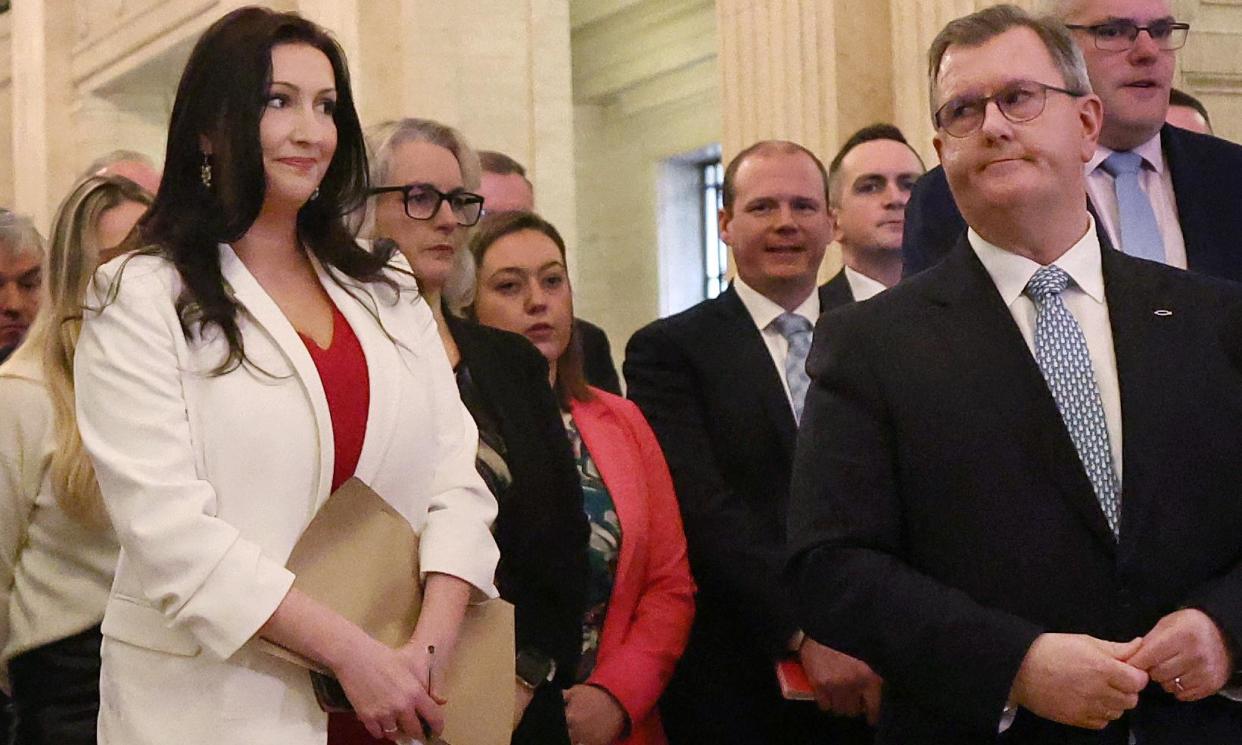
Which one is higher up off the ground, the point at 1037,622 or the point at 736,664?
the point at 1037,622

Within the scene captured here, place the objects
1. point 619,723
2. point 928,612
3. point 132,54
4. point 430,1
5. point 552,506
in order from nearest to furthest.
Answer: point 928,612 < point 552,506 < point 619,723 < point 430,1 < point 132,54

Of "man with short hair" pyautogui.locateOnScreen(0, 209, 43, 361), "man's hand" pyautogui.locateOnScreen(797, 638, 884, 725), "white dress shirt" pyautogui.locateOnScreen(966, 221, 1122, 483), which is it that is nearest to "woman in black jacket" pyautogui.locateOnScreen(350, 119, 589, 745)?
"man's hand" pyautogui.locateOnScreen(797, 638, 884, 725)

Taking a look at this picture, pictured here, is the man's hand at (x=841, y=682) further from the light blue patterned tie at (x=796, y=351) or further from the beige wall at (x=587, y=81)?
the beige wall at (x=587, y=81)

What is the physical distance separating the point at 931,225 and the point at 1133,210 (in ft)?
1.32

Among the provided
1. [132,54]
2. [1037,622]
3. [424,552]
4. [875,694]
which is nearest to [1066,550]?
[1037,622]

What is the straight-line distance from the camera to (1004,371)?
8.85 feet

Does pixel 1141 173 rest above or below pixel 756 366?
above

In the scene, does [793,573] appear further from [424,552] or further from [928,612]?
[424,552]

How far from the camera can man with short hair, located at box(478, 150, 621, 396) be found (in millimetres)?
5312

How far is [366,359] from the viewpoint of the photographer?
9.34 ft

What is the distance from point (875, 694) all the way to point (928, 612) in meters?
1.22

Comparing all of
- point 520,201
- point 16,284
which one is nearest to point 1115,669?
point 520,201

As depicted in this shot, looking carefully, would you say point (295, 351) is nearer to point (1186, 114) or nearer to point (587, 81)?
point (1186, 114)

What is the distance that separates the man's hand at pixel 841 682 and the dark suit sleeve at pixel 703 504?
113 mm
